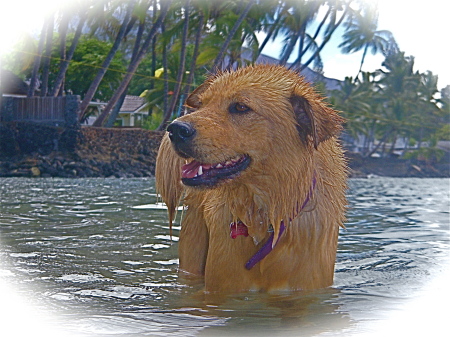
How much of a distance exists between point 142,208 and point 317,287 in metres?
7.00

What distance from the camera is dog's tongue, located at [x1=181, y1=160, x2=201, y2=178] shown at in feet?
11.7

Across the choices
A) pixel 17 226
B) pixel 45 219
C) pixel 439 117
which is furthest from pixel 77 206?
pixel 439 117

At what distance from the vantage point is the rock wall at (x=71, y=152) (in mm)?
25266

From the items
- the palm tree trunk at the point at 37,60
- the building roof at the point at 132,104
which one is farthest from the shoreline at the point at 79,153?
the building roof at the point at 132,104

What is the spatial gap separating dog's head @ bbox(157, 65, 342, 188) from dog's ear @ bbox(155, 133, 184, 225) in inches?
32.2

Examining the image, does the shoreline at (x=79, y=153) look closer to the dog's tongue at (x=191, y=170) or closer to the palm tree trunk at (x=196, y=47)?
the palm tree trunk at (x=196, y=47)

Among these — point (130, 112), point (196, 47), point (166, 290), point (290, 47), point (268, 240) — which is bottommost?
point (166, 290)

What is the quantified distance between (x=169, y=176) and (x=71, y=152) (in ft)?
78.9

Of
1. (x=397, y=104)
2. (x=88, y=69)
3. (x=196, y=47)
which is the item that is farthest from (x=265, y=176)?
(x=397, y=104)

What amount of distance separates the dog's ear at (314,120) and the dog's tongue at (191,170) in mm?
697

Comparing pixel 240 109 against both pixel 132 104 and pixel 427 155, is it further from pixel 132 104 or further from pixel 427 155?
pixel 427 155

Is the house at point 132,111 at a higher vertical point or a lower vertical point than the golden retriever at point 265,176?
higher

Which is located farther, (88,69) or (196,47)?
(88,69)

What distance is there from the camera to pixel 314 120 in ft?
11.9
